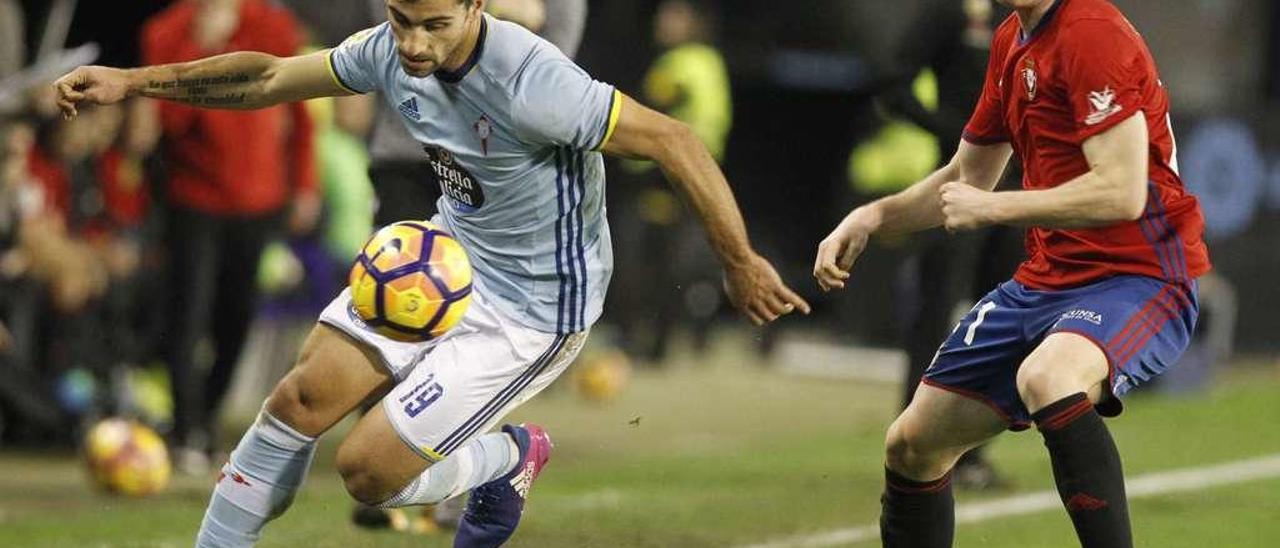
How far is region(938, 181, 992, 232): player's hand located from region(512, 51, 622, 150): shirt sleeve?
0.92 meters

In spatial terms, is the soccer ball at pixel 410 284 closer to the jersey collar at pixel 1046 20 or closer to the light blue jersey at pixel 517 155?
the light blue jersey at pixel 517 155

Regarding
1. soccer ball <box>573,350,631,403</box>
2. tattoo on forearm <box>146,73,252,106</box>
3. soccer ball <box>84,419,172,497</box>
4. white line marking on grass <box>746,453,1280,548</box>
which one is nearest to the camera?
tattoo on forearm <box>146,73,252,106</box>

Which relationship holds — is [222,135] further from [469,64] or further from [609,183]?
[609,183]

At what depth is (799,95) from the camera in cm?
1611

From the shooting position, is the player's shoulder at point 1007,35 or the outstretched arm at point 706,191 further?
the player's shoulder at point 1007,35

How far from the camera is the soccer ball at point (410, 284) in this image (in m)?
5.95

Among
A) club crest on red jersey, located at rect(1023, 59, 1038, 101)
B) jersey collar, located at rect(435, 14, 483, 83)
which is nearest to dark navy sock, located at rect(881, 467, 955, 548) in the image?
club crest on red jersey, located at rect(1023, 59, 1038, 101)

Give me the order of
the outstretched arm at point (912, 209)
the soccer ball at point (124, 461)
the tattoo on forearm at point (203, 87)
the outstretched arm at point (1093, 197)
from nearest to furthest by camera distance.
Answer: the outstretched arm at point (1093, 197) < the outstretched arm at point (912, 209) < the tattoo on forearm at point (203, 87) < the soccer ball at point (124, 461)

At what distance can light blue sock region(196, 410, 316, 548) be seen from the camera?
6.02m

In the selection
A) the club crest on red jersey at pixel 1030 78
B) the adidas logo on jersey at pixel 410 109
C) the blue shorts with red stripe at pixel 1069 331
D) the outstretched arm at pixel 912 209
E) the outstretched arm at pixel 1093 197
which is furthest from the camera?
the outstretched arm at pixel 912 209

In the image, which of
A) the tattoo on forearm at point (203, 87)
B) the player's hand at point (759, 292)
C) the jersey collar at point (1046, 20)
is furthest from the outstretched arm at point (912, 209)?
the tattoo on forearm at point (203, 87)

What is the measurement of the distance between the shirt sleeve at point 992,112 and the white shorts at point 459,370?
51.6 inches

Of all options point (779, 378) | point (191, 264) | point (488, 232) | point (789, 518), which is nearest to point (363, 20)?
point (191, 264)

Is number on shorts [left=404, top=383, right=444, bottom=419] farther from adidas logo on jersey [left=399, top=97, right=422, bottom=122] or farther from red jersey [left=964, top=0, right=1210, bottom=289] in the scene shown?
red jersey [left=964, top=0, right=1210, bottom=289]
